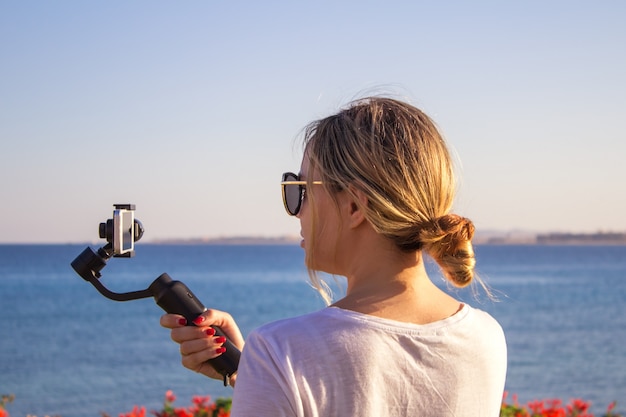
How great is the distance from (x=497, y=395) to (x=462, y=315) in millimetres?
247

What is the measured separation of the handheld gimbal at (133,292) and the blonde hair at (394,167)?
1.29 ft

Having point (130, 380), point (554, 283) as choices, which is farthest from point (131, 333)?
point (554, 283)

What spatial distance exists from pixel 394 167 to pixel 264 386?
0.55 metres

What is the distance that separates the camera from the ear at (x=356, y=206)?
171 cm

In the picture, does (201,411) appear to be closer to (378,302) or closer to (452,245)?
(452,245)

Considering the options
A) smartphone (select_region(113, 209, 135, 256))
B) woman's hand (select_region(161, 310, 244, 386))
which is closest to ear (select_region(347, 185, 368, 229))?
woman's hand (select_region(161, 310, 244, 386))

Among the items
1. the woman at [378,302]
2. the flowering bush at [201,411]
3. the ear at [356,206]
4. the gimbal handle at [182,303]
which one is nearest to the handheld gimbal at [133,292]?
the gimbal handle at [182,303]

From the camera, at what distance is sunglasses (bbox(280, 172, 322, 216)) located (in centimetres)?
193

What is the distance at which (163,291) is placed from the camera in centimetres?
208

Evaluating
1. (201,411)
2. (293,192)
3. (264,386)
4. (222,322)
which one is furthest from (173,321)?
(201,411)

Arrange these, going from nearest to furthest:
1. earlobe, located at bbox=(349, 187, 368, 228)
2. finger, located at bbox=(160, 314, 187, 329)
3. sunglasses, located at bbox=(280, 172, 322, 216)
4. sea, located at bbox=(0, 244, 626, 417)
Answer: earlobe, located at bbox=(349, 187, 368, 228) → sunglasses, located at bbox=(280, 172, 322, 216) → finger, located at bbox=(160, 314, 187, 329) → sea, located at bbox=(0, 244, 626, 417)

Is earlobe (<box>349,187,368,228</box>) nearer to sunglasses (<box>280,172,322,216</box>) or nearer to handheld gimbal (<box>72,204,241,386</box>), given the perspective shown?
sunglasses (<box>280,172,322,216</box>)

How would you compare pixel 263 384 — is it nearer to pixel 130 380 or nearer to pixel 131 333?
pixel 130 380

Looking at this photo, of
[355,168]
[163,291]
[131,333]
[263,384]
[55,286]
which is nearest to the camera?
[263,384]
